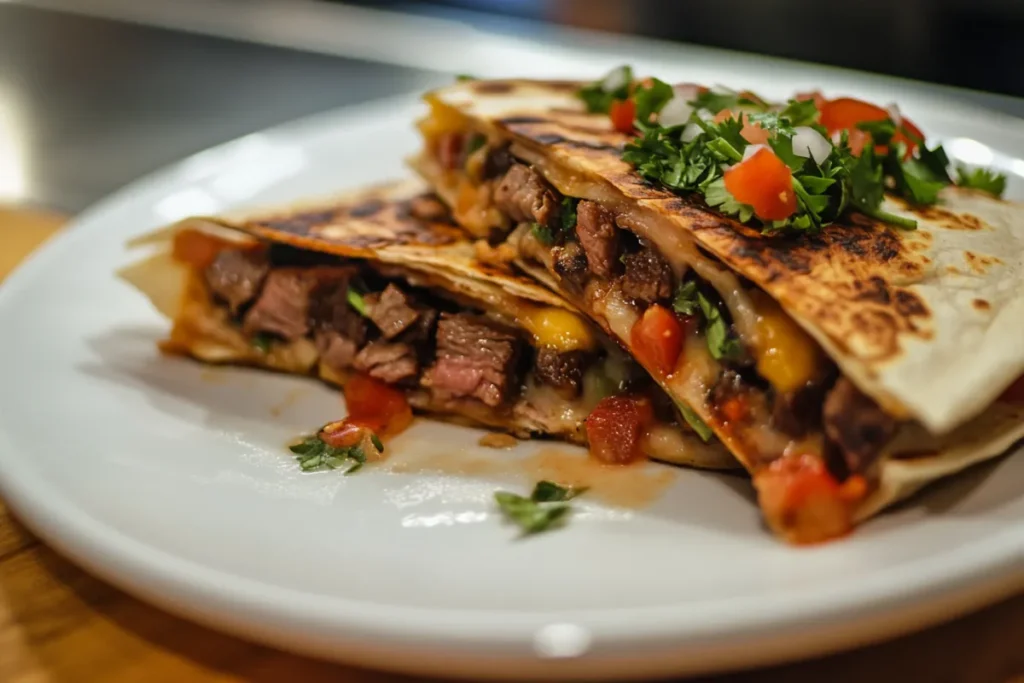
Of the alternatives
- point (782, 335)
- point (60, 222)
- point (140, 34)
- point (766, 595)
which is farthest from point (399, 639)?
point (140, 34)

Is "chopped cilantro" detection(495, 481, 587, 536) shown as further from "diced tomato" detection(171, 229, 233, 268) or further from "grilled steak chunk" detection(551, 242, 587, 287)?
"diced tomato" detection(171, 229, 233, 268)

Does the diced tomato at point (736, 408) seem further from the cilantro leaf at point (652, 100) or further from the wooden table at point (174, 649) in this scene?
the cilantro leaf at point (652, 100)

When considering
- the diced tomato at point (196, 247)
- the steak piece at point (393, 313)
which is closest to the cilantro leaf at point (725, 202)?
the steak piece at point (393, 313)

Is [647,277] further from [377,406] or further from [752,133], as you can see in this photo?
[377,406]

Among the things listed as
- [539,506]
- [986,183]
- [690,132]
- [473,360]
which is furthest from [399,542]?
[986,183]

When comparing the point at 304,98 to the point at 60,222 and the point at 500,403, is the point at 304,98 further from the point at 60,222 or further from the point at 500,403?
the point at 500,403

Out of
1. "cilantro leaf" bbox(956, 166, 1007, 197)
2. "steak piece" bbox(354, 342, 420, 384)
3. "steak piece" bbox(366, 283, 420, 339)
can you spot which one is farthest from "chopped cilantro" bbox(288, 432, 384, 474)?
"cilantro leaf" bbox(956, 166, 1007, 197)
